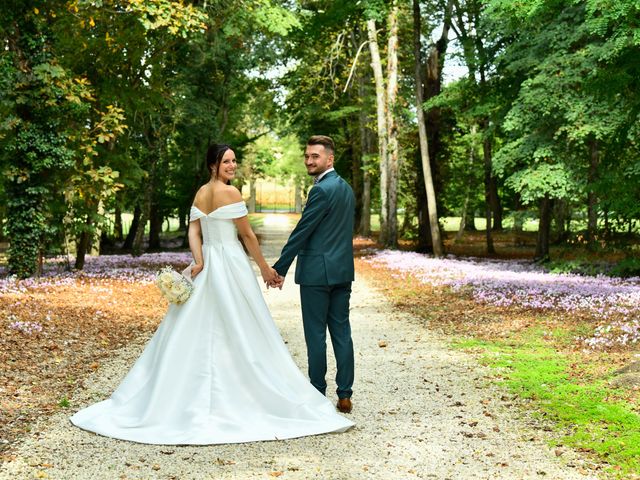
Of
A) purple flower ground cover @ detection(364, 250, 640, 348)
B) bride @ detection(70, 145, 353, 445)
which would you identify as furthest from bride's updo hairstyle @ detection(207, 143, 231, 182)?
purple flower ground cover @ detection(364, 250, 640, 348)

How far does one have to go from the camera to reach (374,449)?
5812 mm

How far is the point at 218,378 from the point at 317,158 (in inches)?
86.2

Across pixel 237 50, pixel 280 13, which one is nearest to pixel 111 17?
pixel 280 13

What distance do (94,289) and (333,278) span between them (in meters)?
10.6

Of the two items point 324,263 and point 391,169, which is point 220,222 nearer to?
point 324,263

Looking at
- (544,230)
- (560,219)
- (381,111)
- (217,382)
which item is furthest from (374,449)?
(560,219)

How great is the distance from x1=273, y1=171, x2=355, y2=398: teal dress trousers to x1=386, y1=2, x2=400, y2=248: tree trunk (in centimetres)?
2339

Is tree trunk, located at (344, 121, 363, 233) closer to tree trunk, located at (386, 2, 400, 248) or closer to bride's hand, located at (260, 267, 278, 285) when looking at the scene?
tree trunk, located at (386, 2, 400, 248)

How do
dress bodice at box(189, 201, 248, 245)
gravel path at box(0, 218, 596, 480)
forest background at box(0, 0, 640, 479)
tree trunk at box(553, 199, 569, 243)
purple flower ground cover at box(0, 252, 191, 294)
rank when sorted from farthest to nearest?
tree trunk at box(553, 199, 569, 243)
purple flower ground cover at box(0, 252, 191, 294)
forest background at box(0, 0, 640, 479)
dress bodice at box(189, 201, 248, 245)
gravel path at box(0, 218, 596, 480)

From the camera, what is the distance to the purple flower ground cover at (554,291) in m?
10.9

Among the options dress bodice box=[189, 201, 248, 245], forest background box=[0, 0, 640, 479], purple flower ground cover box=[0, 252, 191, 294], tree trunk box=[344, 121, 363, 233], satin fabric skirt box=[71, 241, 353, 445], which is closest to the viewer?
satin fabric skirt box=[71, 241, 353, 445]

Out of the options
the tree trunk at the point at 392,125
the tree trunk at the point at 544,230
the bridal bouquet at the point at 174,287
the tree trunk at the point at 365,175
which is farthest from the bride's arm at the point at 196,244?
the tree trunk at the point at 365,175

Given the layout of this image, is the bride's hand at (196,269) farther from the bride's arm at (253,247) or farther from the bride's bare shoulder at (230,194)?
the bride's bare shoulder at (230,194)

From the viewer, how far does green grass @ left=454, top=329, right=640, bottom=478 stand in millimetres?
5746
